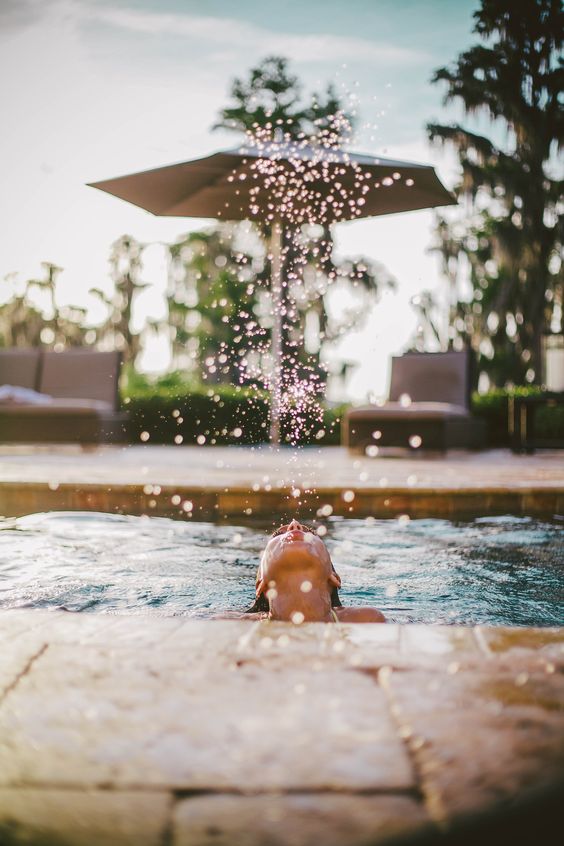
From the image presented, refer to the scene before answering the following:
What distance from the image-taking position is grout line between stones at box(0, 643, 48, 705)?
44.3 inches

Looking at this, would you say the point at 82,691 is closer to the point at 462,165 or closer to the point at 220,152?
the point at 220,152

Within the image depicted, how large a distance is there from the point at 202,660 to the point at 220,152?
6.12 metres

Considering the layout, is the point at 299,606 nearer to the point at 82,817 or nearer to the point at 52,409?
the point at 82,817

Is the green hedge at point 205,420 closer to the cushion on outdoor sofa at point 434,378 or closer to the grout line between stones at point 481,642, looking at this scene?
the cushion on outdoor sofa at point 434,378

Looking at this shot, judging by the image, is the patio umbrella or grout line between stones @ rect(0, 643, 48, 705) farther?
the patio umbrella

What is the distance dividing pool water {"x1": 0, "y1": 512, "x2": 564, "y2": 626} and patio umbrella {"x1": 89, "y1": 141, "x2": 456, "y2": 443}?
337cm

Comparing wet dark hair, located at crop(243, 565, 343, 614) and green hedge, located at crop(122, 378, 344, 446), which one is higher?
green hedge, located at crop(122, 378, 344, 446)

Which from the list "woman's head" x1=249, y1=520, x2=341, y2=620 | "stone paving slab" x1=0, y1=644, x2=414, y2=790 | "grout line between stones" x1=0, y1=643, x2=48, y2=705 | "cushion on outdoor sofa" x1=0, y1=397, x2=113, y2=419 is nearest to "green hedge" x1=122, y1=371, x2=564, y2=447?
"cushion on outdoor sofa" x1=0, y1=397, x2=113, y2=419

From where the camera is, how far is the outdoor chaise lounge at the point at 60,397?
8.14 m

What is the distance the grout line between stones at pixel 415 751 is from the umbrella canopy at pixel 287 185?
19.4 feet

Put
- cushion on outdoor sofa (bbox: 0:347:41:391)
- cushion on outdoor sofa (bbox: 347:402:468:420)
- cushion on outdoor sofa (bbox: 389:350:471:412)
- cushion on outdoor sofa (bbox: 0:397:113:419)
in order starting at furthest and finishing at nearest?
cushion on outdoor sofa (bbox: 0:347:41:391) → cushion on outdoor sofa (bbox: 389:350:471:412) → cushion on outdoor sofa (bbox: 0:397:113:419) → cushion on outdoor sofa (bbox: 347:402:468:420)

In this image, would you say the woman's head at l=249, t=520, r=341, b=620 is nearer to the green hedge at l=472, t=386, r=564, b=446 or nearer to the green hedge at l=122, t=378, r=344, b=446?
the green hedge at l=122, t=378, r=344, b=446

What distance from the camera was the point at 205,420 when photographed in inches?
466

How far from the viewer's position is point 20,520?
13.5 ft
